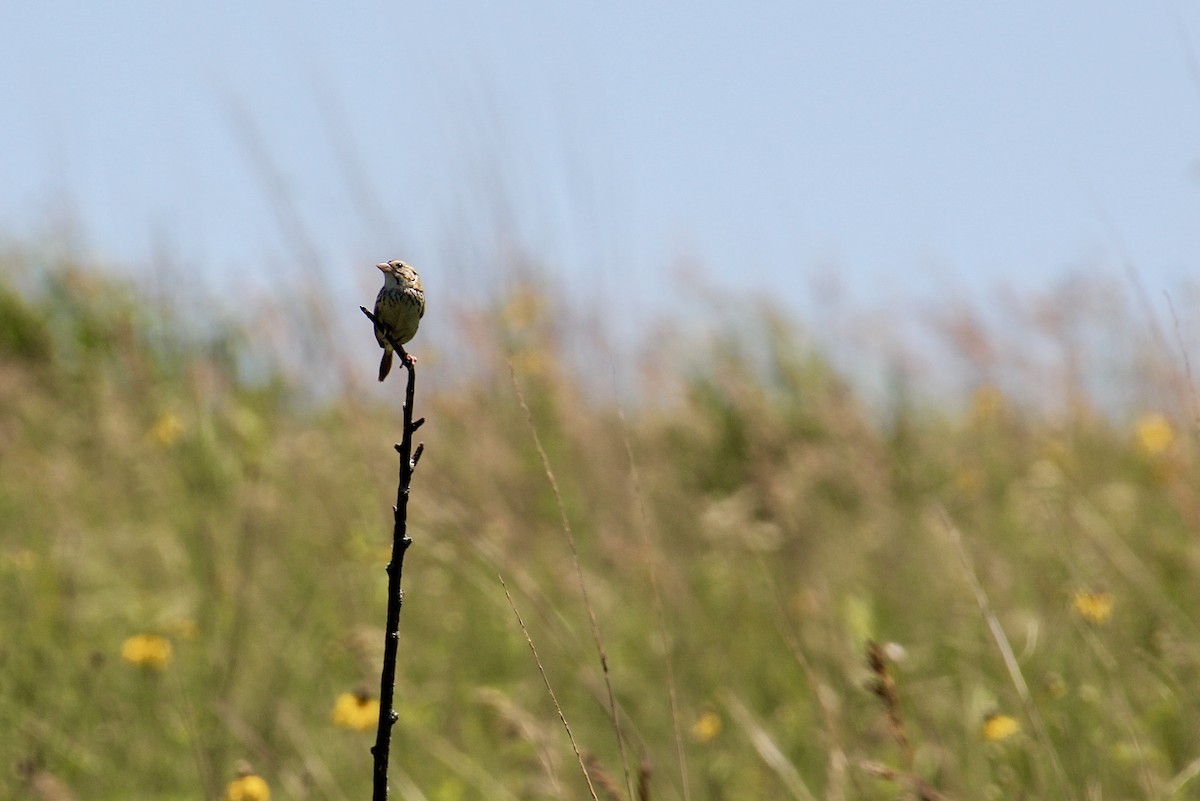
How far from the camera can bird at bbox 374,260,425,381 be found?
93cm

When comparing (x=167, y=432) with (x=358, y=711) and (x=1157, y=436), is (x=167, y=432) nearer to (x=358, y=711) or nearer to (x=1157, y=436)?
(x=358, y=711)

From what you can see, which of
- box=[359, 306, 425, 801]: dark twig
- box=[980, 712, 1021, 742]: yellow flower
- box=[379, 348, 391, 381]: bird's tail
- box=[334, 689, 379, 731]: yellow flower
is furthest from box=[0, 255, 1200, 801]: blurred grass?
box=[379, 348, 391, 381]: bird's tail

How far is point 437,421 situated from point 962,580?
240 cm

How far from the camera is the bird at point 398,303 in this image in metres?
0.93

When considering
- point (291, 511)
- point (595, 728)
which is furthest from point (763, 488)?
point (291, 511)

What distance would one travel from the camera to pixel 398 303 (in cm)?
93

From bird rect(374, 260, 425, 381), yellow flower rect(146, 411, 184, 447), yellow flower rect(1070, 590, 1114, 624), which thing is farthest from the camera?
yellow flower rect(146, 411, 184, 447)

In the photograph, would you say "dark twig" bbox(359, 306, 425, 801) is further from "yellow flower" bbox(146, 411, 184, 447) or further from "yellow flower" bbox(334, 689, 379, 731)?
"yellow flower" bbox(146, 411, 184, 447)

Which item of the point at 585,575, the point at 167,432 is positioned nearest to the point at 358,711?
the point at 585,575

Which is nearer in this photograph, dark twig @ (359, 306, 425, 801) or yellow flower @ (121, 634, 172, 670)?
dark twig @ (359, 306, 425, 801)

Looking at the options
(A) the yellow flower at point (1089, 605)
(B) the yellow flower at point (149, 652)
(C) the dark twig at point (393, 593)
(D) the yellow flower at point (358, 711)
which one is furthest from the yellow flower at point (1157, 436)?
(C) the dark twig at point (393, 593)

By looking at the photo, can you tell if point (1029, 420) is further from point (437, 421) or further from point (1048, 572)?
point (437, 421)

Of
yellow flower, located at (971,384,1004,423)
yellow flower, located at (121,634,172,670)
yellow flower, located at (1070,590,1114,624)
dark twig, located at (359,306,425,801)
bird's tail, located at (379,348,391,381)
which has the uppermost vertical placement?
bird's tail, located at (379,348,391,381)

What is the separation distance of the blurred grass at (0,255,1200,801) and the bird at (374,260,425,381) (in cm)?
80
